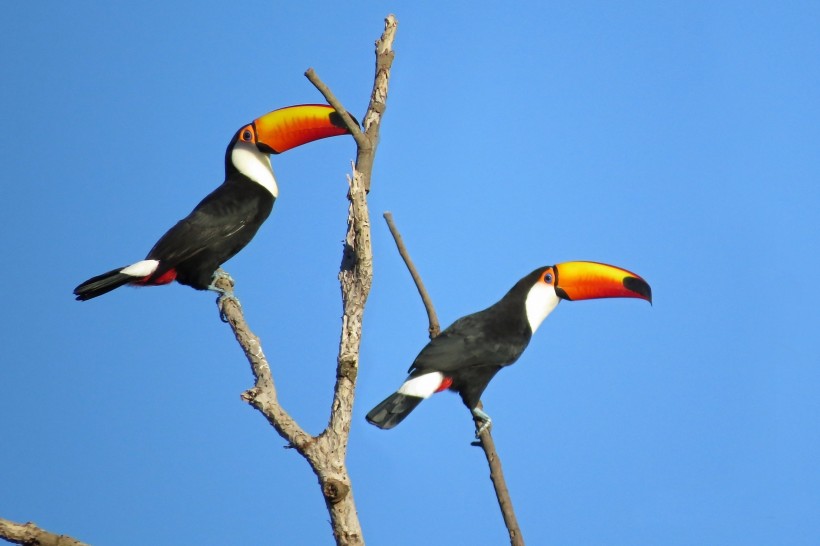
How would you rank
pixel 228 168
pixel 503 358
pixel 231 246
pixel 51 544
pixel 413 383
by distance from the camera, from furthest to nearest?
1. pixel 228 168
2. pixel 231 246
3. pixel 503 358
4. pixel 413 383
5. pixel 51 544

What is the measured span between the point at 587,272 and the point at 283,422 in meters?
2.22

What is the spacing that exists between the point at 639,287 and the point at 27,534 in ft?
11.0

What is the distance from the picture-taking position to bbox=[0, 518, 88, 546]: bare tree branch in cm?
394

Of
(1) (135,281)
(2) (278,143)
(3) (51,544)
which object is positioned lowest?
(3) (51,544)

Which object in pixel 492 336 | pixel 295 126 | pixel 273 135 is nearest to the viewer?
pixel 492 336

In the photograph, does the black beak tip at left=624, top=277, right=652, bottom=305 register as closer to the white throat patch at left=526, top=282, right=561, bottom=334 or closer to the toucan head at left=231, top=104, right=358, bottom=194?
the white throat patch at left=526, top=282, right=561, bottom=334

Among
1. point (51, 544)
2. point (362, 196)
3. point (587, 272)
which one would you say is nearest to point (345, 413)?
point (362, 196)

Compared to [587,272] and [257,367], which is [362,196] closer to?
[257,367]

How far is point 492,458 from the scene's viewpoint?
475 centimetres

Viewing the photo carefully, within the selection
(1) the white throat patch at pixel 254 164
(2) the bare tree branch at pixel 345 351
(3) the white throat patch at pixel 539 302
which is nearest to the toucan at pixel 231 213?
(1) the white throat patch at pixel 254 164

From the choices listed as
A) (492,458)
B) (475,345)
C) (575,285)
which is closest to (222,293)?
(475,345)

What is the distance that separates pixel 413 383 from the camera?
16.2ft

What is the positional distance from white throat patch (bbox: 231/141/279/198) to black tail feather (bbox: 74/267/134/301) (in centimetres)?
120

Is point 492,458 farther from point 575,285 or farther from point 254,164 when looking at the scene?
point 254,164
